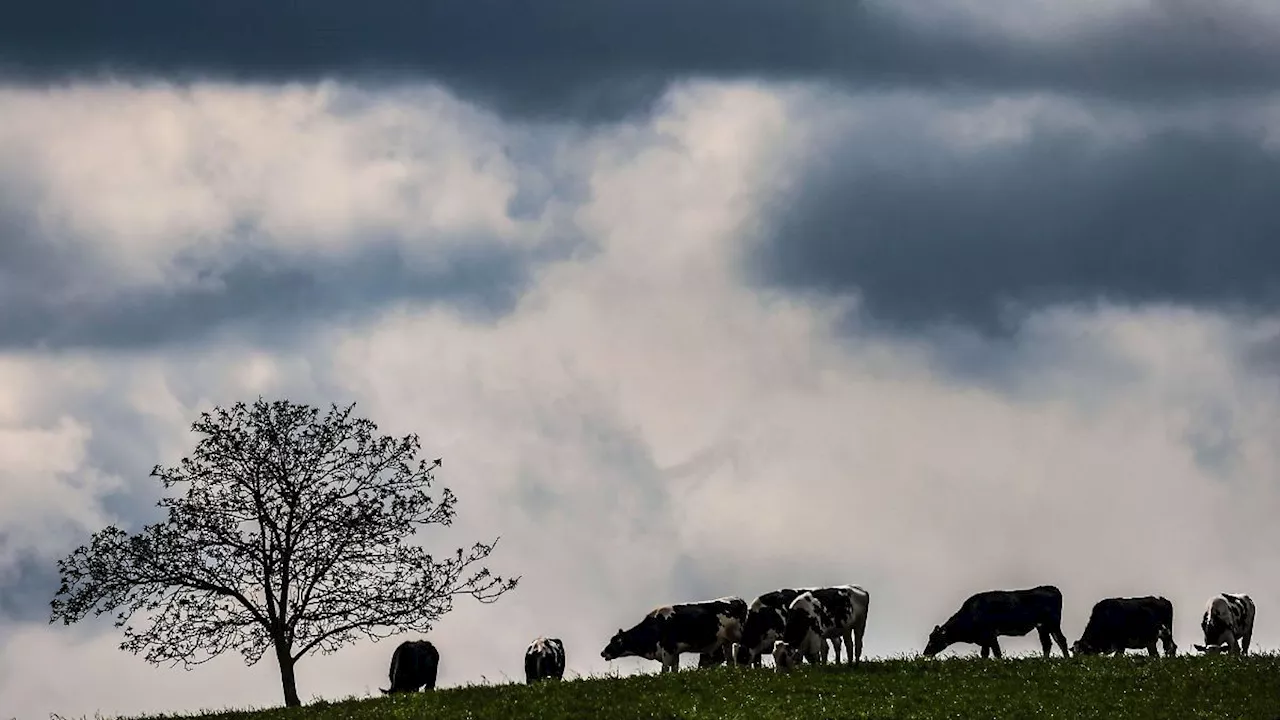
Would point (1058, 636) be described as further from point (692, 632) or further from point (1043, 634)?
point (692, 632)

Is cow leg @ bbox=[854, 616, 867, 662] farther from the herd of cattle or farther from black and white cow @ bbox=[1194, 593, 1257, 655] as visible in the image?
black and white cow @ bbox=[1194, 593, 1257, 655]

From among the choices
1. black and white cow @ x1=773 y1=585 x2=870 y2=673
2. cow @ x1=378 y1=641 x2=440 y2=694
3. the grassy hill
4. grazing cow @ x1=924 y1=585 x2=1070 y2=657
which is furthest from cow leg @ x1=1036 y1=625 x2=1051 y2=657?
cow @ x1=378 y1=641 x2=440 y2=694

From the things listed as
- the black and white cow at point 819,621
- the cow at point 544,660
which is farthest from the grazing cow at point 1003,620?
the cow at point 544,660

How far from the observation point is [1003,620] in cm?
6325

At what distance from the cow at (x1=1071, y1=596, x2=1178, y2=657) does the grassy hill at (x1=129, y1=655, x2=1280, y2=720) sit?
12.9 metres

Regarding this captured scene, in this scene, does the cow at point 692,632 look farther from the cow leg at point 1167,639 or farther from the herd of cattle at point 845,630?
the cow leg at point 1167,639

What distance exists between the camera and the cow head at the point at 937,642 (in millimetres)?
63791

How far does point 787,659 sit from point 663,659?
304 inches

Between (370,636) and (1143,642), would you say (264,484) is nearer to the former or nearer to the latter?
(370,636)

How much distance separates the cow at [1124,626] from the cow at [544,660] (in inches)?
672

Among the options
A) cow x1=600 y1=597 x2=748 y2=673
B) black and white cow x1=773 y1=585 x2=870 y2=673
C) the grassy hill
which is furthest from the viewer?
cow x1=600 y1=597 x2=748 y2=673

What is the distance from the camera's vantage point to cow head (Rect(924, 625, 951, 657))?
209 ft

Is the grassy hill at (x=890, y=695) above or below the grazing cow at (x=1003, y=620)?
below

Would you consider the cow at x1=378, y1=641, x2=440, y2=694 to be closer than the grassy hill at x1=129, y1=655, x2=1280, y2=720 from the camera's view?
No
